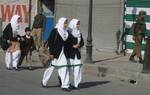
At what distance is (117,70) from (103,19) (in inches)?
284

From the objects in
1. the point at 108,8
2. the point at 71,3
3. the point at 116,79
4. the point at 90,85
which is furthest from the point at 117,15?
the point at 90,85

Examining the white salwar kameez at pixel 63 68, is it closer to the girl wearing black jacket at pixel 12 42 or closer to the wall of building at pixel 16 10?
the girl wearing black jacket at pixel 12 42

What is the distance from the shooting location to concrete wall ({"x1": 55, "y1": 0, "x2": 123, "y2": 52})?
24.8m

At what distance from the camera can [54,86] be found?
53.2 feet

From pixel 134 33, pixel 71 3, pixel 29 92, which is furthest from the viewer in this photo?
pixel 71 3

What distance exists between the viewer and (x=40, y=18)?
85.5 feet

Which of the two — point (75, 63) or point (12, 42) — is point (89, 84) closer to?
point (75, 63)

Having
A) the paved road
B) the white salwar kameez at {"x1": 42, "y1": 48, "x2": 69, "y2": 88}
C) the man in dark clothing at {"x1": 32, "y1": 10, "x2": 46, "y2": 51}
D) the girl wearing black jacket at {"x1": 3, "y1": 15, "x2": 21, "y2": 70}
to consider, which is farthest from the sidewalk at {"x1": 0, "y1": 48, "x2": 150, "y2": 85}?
the man in dark clothing at {"x1": 32, "y1": 10, "x2": 46, "y2": 51}

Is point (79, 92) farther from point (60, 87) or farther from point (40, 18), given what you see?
point (40, 18)

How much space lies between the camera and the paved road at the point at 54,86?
15117 mm

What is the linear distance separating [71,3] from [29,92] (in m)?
13.0

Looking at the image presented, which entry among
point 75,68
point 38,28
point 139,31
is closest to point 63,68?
point 75,68

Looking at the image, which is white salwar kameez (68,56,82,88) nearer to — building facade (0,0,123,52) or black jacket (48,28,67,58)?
black jacket (48,28,67,58)

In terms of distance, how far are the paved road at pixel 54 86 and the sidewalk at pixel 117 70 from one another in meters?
0.18
